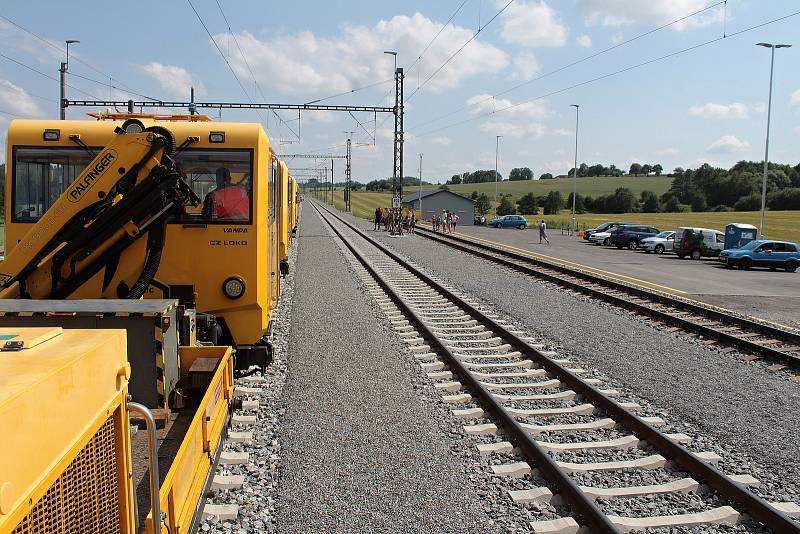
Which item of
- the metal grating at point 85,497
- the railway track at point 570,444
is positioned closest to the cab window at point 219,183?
the railway track at point 570,444

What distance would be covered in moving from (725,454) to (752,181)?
11886cm

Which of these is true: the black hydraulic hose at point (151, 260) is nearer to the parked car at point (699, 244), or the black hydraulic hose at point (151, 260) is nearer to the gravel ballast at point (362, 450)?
the gravel ballast at point (362, 450)

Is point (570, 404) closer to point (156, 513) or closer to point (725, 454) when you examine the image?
point (725, 454)

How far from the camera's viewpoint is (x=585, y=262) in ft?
96.4

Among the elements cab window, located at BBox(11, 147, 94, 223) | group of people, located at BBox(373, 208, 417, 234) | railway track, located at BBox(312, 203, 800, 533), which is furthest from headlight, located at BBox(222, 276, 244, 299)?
group of people, located at BBox(373, 208, 417, 234)

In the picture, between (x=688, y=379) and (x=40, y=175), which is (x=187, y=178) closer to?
(x=40, y=175)

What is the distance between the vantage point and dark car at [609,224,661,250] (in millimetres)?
40438

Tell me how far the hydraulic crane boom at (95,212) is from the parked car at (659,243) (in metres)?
35.4

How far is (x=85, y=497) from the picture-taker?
8.02 feet

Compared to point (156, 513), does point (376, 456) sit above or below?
below

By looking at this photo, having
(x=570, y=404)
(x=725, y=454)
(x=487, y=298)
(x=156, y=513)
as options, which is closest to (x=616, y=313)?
(x=487, y=298)

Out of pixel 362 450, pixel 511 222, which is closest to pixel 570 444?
pixel 362 450

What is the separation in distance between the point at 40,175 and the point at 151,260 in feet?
5.47

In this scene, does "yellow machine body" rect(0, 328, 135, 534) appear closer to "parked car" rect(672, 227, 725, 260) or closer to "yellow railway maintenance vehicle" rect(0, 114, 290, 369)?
"yellow railway maintenance vehicle" rect(0, 114, 290, 369)
